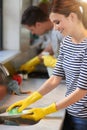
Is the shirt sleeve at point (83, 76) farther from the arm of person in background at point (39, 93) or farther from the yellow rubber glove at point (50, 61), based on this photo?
the yellow rubber glove at point (50, 61)

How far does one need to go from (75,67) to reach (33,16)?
924mm

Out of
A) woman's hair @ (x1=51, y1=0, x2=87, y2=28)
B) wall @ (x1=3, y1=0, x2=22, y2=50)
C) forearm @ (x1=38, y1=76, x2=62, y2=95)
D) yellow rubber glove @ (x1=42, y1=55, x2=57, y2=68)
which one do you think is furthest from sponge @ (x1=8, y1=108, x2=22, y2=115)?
wall @ (x1=3, y1=0, x2=22, y2=50)

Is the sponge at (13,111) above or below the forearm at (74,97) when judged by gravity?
below

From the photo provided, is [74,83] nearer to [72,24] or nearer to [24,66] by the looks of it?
[72,24]

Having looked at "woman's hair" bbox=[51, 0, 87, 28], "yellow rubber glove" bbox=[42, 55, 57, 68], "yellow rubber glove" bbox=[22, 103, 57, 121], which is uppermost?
"woman's hair" bbox=[51, 0, 87, 28]

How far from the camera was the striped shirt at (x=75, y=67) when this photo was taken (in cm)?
129

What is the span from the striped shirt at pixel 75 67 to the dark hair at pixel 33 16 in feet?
2.47

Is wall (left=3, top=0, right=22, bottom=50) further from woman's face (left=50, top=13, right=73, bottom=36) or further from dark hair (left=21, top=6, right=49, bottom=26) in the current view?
woman's face (left=50, top=13, right=73, bottom=36)

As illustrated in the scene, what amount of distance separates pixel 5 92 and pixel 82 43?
0.84 m

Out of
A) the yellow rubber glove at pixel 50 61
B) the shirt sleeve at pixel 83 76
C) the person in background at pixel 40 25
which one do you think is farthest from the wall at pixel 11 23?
the shirt sleeve at pixel 83 76

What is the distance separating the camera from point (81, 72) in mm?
1291

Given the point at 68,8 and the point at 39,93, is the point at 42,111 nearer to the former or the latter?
the point at 39,93

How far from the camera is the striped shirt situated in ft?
4.23

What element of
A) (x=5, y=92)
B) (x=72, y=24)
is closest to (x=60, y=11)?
(x=72, y=24)
